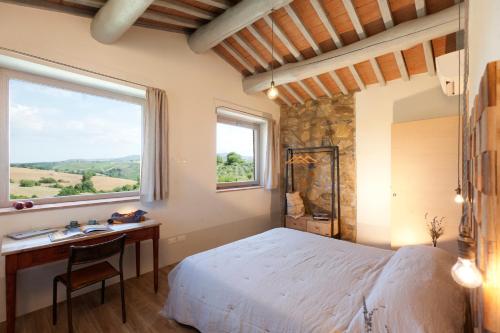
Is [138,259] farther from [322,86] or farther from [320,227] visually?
[322,86]

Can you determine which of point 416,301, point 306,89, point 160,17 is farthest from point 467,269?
point 306,89

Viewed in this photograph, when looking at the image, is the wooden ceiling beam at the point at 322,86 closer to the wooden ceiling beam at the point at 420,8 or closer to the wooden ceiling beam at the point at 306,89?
the wooden ceiling beam at the point at 306,89

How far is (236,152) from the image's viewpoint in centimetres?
428

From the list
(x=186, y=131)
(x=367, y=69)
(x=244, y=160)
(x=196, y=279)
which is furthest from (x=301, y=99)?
(x=196, y=279)

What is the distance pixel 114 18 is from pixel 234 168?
268 cm

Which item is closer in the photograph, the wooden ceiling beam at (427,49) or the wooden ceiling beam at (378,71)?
the wooden ceiling beam at (427,49)

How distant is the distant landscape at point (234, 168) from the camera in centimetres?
402

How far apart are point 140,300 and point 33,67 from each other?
2.42 meters

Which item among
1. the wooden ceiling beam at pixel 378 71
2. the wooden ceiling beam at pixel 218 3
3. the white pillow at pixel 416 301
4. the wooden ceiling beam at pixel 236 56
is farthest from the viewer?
the wooden ceiling beam at pixel 236 56

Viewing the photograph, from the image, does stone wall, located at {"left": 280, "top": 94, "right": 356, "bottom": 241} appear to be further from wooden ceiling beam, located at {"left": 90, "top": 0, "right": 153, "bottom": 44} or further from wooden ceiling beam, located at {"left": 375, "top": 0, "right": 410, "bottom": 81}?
wooden ceiling beam, located at {"left": 90, "top": 0, "right": 153, "bottom": 44}

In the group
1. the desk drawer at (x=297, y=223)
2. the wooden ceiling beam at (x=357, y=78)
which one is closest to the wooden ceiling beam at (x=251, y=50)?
the wooden ceiling beam at (x=357, y=78)

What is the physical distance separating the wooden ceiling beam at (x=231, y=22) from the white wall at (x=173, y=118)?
284 millimetres

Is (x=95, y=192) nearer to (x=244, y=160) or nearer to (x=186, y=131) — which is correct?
(x=186, y=131)

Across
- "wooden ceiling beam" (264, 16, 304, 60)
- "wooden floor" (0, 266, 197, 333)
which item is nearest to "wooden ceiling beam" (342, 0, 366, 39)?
"wooden ceiling beam" (264, 16, 304, 60)
